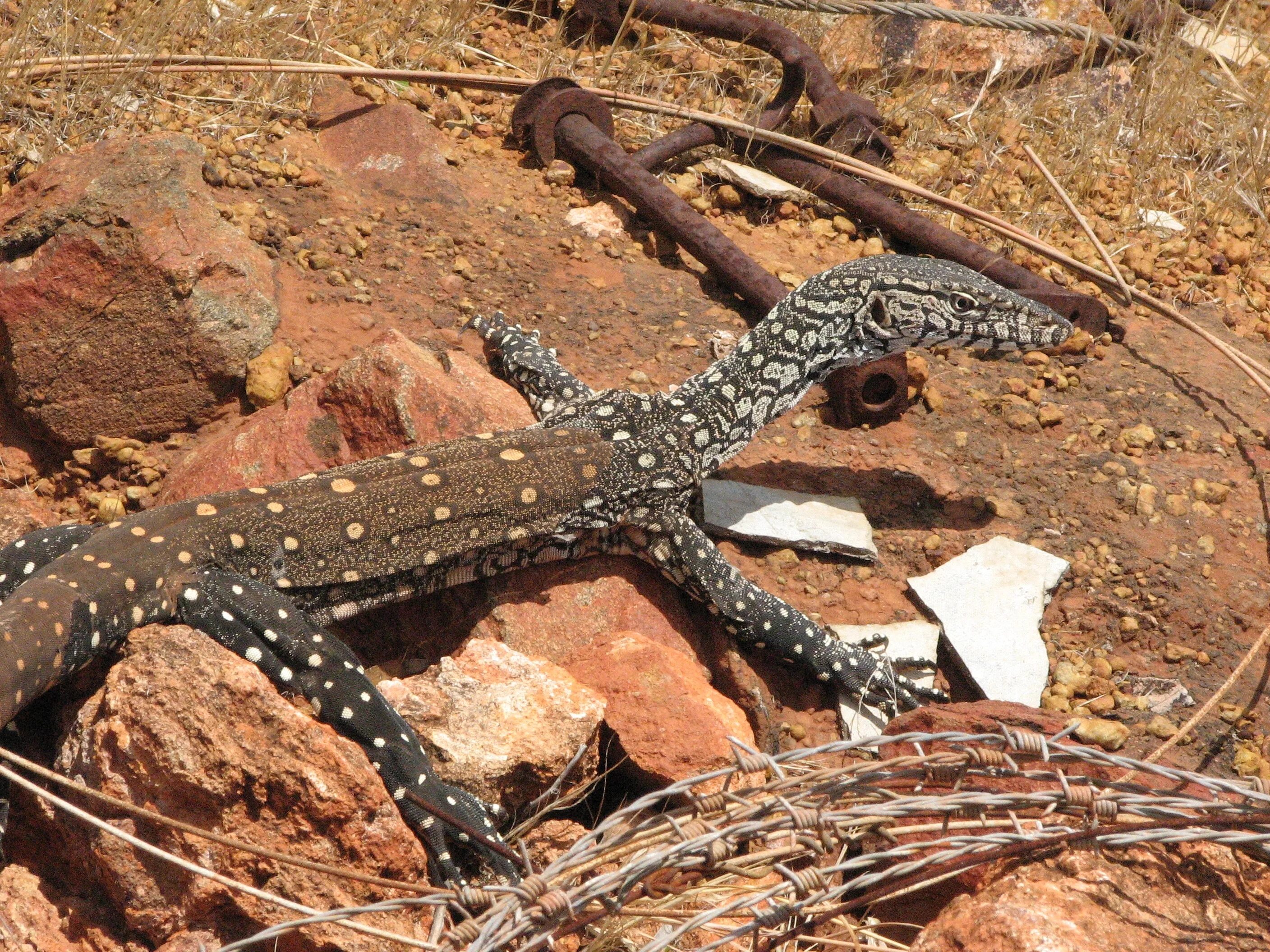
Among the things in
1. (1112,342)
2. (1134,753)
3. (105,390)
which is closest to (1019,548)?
(1134,753)

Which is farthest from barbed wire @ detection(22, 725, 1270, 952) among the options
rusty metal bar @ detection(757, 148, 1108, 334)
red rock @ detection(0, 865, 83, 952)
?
rusty metal bar @ detection(757, 148, 1108, 334)

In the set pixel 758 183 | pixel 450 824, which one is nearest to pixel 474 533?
pixel 450 824

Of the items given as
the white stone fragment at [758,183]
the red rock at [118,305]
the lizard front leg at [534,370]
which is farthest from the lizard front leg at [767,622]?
the white stone fragment at [758,183]

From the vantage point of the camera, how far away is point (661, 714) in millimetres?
4230

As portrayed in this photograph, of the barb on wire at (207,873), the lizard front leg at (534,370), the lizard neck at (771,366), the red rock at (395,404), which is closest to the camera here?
the barb on wire at (207,873)

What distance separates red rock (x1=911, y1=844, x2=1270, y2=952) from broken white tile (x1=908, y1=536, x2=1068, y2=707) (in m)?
1.81

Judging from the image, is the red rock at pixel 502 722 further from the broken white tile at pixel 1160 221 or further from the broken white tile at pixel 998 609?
the broken white tile at pixel 1160 221

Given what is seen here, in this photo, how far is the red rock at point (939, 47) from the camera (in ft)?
29.8

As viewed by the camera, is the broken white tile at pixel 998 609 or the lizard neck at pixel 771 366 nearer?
the broken white tile at pixel 998 609

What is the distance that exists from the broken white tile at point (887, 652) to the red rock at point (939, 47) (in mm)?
5453

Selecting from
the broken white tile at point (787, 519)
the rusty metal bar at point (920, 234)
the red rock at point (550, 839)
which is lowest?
the red rock at point (550, 839)

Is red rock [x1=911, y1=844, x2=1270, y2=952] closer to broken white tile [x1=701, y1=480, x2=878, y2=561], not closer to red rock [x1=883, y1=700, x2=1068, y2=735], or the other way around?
red rock [x1=883, y1=700, x2=1068, y2=735]

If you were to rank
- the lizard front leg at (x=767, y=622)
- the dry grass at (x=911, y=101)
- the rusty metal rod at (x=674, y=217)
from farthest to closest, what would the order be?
the dry grass at (x=911, y=101), the rusty metal rod at (x=674, y=217), the lizard front leg at (x=767, y=622)

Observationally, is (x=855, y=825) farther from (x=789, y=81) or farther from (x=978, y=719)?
(x=789, y=81)
